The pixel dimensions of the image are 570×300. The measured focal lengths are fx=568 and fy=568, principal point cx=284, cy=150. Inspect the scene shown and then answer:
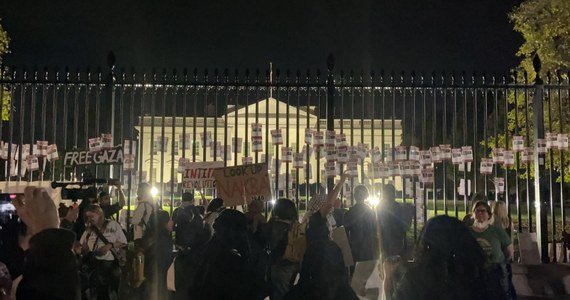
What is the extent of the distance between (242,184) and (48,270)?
18.3ft

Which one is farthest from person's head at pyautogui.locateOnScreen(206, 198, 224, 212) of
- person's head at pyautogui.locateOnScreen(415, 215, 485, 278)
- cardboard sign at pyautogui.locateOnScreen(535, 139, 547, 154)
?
cardboard sign at pyautogui.locateOnScreen(535, 139, 547, 154)

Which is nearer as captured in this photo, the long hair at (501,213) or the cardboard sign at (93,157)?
the long hair at (501,213)

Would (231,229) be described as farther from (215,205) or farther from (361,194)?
(215,205)

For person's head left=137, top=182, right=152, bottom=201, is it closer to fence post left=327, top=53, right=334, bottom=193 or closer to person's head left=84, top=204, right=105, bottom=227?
person's head left=84, top=204, right=105, bottom=227

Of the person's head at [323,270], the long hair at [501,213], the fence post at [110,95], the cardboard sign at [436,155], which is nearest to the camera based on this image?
the person's head at [323,270]

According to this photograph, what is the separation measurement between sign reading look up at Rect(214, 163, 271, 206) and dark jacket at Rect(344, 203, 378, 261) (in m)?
1.65

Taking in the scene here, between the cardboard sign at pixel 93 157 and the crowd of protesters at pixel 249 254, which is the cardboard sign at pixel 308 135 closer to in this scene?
the crowd of protesters at pixel 249 254

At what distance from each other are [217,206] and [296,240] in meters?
2.23

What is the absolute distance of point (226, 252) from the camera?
4.52 m

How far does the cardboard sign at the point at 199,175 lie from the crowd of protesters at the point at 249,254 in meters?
0.23

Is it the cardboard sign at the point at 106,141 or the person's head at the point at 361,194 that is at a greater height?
the cardboard sign at the point at 106,141

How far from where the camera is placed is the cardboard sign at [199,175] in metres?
9.74

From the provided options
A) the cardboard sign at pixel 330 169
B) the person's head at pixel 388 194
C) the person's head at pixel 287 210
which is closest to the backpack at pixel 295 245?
the person's head at pixel 287 210

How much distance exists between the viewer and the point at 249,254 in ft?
16.5
